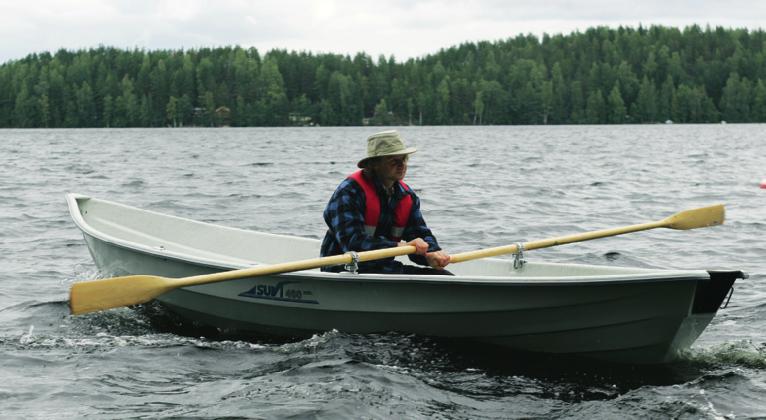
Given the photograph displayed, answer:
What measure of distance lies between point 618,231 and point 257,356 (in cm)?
319

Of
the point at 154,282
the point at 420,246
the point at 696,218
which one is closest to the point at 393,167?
the point at 420,246

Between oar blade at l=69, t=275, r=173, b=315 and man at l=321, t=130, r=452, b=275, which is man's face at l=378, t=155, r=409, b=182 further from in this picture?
oar blade at l=69, t=275, r=173, b=315

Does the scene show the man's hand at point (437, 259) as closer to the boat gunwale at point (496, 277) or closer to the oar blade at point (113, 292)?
the boat gunwale at point (496, 277)

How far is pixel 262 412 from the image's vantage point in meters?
6.16

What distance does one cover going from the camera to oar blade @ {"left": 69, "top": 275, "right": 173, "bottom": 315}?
23.5ft

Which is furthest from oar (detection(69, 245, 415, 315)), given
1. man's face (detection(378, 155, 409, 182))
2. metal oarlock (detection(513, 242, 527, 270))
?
metal oarlock (detection(513, 242, 527, 270))

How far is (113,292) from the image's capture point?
737cm

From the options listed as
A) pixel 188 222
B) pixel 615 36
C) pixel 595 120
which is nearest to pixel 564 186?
pixel 188 222

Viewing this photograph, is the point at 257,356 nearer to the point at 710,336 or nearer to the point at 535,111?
the point at 710,336

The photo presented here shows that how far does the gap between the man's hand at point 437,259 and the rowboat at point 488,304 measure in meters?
0.34

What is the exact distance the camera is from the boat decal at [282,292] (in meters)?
7.76

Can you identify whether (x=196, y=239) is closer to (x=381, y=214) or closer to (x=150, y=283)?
(x=150, y=283)

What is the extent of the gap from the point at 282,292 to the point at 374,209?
1.03 metres

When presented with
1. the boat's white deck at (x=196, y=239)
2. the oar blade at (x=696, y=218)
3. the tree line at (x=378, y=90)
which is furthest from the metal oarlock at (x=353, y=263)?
the tree line at (x=378, y=90)
